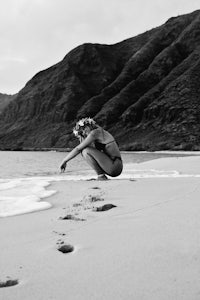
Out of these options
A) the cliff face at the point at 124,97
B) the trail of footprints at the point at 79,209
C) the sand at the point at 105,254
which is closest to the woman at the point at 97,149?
the trail of footprints at the point at 79,209

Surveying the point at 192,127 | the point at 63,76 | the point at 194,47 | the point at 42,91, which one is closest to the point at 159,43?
the point at 194,47

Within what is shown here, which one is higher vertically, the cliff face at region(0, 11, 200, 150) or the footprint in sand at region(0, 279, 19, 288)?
the cliff face at region(0, 11, 200, 150)

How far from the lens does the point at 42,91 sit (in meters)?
183

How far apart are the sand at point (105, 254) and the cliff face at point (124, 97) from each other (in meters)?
110

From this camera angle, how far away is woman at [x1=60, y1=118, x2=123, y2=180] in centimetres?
1010

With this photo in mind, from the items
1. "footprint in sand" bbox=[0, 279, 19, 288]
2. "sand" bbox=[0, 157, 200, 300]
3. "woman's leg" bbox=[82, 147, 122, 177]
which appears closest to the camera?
"sand" bbox=[0, 157, 200, 300]

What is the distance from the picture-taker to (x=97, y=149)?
10.3 metres

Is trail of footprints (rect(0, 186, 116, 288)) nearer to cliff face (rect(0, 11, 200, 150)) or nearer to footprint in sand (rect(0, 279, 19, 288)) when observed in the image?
footprint in sand (rect(0, 279, 19, 288))

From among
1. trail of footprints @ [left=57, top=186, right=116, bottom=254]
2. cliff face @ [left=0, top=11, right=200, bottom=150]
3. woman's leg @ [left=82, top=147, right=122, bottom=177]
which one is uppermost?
cliff face @ [left=0, top=11, right=200, bottom=150]

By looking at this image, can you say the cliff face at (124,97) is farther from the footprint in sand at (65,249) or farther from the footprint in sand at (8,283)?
the footprint in sand at (8,283)

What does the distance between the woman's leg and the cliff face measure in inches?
4101

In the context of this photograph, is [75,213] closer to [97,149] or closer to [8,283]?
[8,283]

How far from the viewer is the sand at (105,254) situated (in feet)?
8.09

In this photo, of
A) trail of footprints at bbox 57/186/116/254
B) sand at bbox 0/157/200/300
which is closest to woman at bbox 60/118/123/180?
trail of footprints at bbox 57/186/116/254
